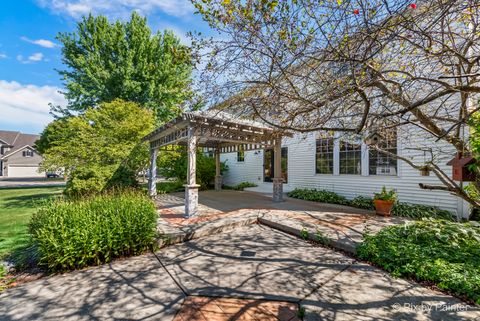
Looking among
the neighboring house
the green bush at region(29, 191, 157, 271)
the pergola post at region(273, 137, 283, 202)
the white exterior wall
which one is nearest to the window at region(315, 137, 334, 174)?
the white exterior wall

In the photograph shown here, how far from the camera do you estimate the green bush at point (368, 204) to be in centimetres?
628

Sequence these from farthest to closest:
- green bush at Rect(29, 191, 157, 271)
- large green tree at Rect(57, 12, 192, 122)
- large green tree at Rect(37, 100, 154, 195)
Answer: large green tree at Rect(57, 12, 192, 122) → large green tree at Rect(37, 100, 154, 195) → green bush at Rect(29, 191, 157, 271)

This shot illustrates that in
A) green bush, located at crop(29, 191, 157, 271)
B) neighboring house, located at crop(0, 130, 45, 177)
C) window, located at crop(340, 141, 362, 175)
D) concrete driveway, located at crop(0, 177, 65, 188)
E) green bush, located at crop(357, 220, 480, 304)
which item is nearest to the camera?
green bush, located at crop(357, 220, 480, 304)

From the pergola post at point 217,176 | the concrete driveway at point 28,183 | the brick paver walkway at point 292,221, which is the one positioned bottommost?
the concrete driveway at point 28,183

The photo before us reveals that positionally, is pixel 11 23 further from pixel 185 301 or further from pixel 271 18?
pixel 185 301

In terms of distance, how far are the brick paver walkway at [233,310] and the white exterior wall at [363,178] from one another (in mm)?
3124

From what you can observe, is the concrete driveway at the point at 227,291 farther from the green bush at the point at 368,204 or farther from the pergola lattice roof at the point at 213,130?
the green bush at the point at 368,204

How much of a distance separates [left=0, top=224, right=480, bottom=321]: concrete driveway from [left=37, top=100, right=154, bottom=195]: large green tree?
217 inches

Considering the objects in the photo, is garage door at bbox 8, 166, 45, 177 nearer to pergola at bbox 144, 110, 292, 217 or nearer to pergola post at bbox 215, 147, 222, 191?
pergola post at bbox 215, 147, 222, 191

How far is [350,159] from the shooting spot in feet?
28.8

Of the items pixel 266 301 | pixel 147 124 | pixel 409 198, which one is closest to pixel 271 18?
pixel 266 301

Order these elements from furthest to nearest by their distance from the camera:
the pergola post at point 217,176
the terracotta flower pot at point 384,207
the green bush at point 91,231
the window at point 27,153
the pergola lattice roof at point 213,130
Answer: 1. the window at point 27,153
2. the pergola post at point 217,176
3. the terracotta flower pot at point 384,207
4. the pergola lattice roof at point 213,130
5. the green bush at point 91,231

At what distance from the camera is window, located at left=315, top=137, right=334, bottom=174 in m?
9.38

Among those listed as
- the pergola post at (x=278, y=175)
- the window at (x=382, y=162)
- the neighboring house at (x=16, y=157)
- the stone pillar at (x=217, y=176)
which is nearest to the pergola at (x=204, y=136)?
the pergola post at (x=278, y=175)
